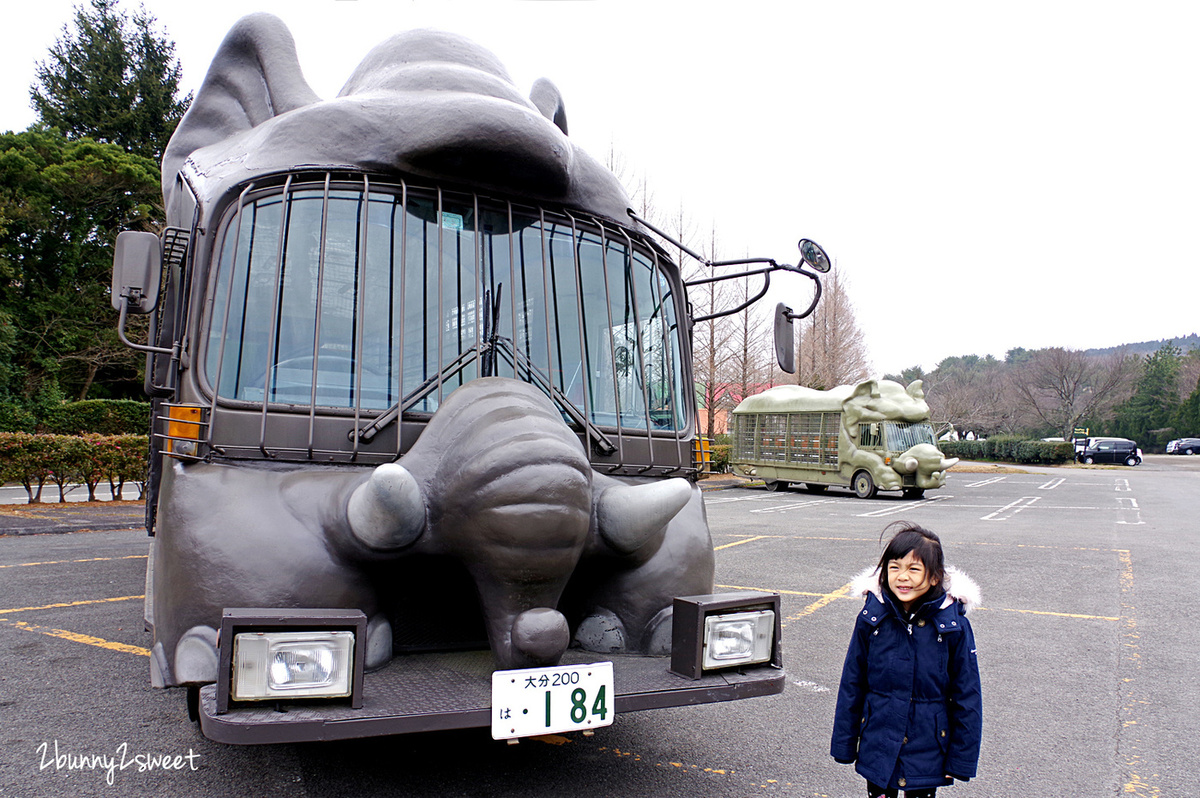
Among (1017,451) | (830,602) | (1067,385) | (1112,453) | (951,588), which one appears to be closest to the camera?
(951,588)

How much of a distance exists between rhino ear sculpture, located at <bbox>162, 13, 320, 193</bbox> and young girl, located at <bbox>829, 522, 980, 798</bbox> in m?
4.18

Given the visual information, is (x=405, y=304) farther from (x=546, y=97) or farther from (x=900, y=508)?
(x=900, y=508)

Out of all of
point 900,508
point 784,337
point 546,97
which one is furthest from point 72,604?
point 900,508

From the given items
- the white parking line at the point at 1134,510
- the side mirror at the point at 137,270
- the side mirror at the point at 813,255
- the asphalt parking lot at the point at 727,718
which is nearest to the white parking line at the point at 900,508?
the white parking line at the point at 1134,510

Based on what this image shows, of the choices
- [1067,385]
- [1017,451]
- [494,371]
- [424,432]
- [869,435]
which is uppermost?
[1067,385]

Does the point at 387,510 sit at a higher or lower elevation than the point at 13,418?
lower

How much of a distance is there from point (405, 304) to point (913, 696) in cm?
252

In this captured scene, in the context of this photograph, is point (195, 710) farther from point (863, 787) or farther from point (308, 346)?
point (863, 787)

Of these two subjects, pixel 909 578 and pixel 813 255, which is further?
pixel 813 255

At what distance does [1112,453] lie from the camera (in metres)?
47.7

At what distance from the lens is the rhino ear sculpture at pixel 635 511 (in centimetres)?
285

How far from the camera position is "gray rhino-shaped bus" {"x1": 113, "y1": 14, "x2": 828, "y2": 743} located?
252 cm

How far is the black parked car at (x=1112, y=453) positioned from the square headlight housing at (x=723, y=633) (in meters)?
53.5

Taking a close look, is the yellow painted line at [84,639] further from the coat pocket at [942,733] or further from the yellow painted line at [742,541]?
the yellow painted line at [742,541]
